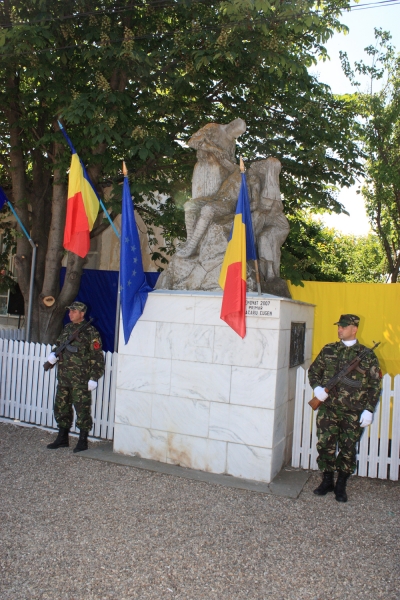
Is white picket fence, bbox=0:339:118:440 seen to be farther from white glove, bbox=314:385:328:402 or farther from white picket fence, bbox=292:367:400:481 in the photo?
white glove, bbox=314:385:328:402

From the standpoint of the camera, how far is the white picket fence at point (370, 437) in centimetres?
546

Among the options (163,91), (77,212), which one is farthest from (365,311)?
(163,91)

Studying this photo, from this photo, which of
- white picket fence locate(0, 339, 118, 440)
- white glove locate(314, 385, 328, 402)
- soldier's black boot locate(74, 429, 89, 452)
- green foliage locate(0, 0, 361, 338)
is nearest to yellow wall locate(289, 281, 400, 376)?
green foliage locate(0, 0, 361, 338)

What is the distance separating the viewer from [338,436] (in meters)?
5.02

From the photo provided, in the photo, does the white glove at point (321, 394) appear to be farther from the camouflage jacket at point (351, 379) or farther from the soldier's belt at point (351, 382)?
the soldier's belt at point (351, 382)

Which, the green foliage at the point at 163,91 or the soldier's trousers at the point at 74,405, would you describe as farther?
the green foliage at the point at 163,91

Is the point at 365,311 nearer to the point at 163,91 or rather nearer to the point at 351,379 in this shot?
the point at 351,379

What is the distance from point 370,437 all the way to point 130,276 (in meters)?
3.27

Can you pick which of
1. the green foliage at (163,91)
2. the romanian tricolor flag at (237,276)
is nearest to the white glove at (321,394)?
the romanian tricolor flag at (237,276)

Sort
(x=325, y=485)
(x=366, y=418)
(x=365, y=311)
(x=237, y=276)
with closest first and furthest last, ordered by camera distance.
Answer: (x=366, y=418) → (x=325, y=485) → (x=237, y=276) → (x=365, y=311)

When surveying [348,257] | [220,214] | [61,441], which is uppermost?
[348,257]

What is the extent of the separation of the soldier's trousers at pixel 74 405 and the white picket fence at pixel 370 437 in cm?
253

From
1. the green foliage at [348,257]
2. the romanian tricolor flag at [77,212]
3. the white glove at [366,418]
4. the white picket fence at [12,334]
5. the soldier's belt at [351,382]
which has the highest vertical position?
the green foliage at [348,257]

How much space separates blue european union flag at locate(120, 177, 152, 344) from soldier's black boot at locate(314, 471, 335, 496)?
2.66 metres
